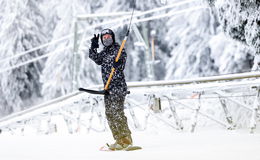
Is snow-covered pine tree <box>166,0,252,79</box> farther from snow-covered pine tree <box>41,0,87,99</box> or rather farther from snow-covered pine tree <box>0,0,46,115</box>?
snow-covered pine tree <box>0,0,46,115</box>

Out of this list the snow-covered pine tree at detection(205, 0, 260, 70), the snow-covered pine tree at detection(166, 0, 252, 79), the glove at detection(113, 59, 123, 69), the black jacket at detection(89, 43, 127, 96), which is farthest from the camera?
the snow-covered pine tree at detection(166, 0, 252, 79)

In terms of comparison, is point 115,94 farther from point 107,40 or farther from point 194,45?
point 194,45

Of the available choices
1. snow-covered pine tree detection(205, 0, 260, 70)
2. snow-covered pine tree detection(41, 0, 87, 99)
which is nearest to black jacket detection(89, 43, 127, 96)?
snow-covered pine tree detection(205, 0, 260, 70)

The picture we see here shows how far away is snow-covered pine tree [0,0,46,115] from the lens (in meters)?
27.4

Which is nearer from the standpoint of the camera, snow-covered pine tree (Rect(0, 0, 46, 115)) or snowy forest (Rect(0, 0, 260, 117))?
snowy forest (Rect(0, 0, 260, 117))

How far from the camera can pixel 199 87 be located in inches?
359

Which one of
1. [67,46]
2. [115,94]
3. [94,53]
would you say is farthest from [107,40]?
[67,46]

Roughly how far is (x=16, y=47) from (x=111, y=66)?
22206 millimetres

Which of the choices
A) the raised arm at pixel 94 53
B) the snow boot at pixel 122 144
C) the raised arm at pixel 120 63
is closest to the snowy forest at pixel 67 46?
the raised arm at pixel 94 53

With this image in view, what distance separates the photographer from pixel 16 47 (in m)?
27.7

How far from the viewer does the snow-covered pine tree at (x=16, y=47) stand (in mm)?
27422

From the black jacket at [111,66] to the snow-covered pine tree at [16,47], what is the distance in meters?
21.5

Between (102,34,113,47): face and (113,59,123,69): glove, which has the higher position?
(102,34,113,47): face

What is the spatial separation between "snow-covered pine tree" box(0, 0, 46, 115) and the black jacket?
2154cm
